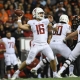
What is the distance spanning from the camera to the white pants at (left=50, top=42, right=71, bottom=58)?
12578 mm

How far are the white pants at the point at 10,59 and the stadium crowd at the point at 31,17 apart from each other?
0.42 metres

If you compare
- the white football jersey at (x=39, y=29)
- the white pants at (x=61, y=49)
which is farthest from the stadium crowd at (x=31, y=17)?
the white football jersey at (x=39, y=29)

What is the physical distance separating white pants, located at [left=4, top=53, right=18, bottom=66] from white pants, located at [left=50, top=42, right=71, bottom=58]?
7.52ft

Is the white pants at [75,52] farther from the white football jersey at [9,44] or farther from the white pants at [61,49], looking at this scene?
the white football jersey at [9,44]

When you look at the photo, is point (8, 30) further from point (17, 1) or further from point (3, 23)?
point (17, 1)

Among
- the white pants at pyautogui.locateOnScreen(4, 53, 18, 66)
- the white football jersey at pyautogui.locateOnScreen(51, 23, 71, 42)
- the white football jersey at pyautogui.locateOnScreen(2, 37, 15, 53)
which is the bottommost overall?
the white pants at pyautogui.locateOnScreen(4, 53, 18, 66)

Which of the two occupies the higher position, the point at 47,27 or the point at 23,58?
the point at 47,27

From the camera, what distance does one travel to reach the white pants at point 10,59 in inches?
581

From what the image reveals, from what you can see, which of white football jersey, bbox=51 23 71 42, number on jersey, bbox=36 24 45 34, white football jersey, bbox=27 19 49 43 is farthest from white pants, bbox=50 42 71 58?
number on jersey, bbox=36 24 45 34

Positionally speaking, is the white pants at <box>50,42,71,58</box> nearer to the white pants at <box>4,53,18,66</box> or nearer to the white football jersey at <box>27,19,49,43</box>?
the white football jersey at <box>27,19,49,43</box>

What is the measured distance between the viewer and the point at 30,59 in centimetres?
1161

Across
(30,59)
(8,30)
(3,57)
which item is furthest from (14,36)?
(30,59)

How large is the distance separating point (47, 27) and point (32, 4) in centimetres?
630

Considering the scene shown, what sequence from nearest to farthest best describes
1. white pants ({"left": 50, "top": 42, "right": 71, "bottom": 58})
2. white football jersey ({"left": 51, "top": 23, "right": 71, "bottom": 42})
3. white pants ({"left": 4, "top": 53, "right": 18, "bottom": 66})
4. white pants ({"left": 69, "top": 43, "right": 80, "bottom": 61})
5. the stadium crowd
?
white pants ({"left": 69, "top": 43, "right": 80, "bottom": 61})
white pants ({"left": 50, "top": 42, "right": 71, "bottom": 58})
white football jersey ({"left": 51, "top": 23, "right": 71, "bottom": 42})
the stadium crowd
white pants ({"left": 4, "top": 53, "right": 18, "bottom": 66})
